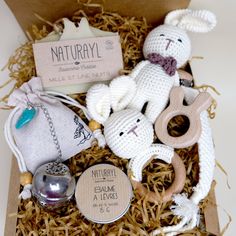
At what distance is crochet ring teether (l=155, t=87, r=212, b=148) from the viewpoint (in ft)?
3.53

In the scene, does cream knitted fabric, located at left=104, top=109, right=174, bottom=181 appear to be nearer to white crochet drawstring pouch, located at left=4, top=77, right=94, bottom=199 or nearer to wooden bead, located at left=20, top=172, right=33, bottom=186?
white crochet drawstring pouch, located at left=4, top=77, right=94, bottom=199

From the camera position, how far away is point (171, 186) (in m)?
1.09

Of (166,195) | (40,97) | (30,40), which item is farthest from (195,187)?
(30,40)

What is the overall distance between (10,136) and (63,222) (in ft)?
0.74

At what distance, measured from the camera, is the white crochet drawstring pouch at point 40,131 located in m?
1.08

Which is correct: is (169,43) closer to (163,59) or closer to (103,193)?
(163,59)

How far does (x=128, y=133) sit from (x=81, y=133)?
4.7 inches

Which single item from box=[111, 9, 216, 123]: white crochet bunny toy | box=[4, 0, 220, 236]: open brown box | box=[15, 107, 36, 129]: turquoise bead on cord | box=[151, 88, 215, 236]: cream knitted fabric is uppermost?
box=[4, 0, 220, 236]: open brown box

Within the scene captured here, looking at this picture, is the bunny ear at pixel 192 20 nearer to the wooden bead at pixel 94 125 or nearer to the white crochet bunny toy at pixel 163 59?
the white crochet bunny toy at pixel 163 59

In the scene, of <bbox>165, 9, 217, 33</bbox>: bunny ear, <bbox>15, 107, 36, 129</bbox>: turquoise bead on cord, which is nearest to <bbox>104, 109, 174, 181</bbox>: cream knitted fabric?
<bbox>15, 107, 36, 129</bbox>: turquoise bead on cord

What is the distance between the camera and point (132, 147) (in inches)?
41.4

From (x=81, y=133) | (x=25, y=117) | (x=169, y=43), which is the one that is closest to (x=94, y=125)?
(x=81, y=133)

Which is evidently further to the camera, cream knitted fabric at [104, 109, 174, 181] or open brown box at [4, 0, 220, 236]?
open brown box at [4, 0, 220, 236]

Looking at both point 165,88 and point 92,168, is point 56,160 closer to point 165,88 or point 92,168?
point 92,168
